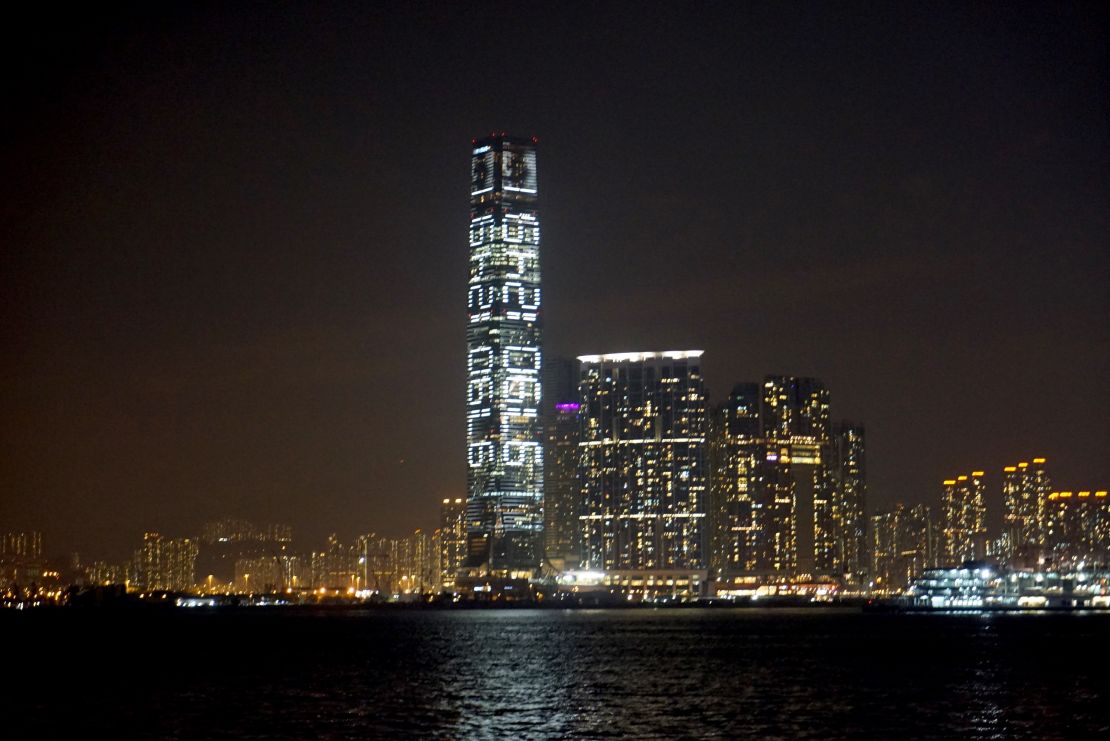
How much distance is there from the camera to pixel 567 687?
264 feet

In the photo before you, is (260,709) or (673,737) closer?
(673,737)

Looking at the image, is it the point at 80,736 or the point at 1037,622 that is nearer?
the point at 80,736

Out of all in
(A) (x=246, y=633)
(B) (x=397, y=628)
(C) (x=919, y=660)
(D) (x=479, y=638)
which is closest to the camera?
(C) (x=919, y=660)

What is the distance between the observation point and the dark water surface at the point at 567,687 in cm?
6125

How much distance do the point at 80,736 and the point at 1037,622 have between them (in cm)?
A: 16208

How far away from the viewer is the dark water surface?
61.2 meters

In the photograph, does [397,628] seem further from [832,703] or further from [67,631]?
[832,703]

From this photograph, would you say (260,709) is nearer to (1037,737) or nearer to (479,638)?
(1037,737)

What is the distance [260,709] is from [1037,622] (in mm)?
151601

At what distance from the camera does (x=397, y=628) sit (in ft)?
620

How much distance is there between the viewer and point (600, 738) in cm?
5731

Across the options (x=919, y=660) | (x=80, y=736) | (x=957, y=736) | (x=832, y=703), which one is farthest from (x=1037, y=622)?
(x=80, y=736)

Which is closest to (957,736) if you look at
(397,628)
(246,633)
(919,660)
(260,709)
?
(260,709)

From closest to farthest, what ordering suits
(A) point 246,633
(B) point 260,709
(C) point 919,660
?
(B) point 260,709 < (C) point 919,660 < (A) point 246,633
